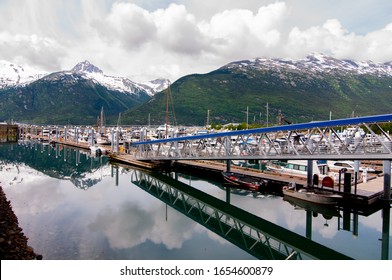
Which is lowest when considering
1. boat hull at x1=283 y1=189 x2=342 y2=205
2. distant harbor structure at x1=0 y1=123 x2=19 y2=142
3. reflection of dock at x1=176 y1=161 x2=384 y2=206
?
boat hull at x1=283 y1=189 x2=342 y2=205

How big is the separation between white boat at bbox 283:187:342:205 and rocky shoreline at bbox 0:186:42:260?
78.6ft

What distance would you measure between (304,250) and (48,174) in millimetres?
43774

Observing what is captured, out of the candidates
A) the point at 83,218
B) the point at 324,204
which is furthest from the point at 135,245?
the point at 324,204

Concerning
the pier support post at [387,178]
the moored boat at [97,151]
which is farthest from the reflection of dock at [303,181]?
the moored boat at [97,151]

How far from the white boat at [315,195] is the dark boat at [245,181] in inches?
163

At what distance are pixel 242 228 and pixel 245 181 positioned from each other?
44.4ft

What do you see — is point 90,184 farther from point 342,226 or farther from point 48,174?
point 342,226

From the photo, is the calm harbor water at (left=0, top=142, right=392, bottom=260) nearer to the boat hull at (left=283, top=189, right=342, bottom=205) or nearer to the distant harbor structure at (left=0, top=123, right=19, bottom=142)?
the boat hull at (left=283, top=189, right=342, bottom=205)

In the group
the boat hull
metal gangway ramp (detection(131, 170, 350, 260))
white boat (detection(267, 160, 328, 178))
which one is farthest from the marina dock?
metal gangway ramp (detection(131, 170, 350, 260))

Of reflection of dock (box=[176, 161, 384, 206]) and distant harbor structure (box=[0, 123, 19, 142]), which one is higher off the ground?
distant harbor structure (box=[0, 123, 19, 142])

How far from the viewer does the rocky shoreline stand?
16.8 m

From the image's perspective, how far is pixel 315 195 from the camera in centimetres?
3106

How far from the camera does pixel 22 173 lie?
5119 centimetres

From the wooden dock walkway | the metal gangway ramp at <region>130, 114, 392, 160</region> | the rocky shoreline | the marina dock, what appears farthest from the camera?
the wooden dock walkway
